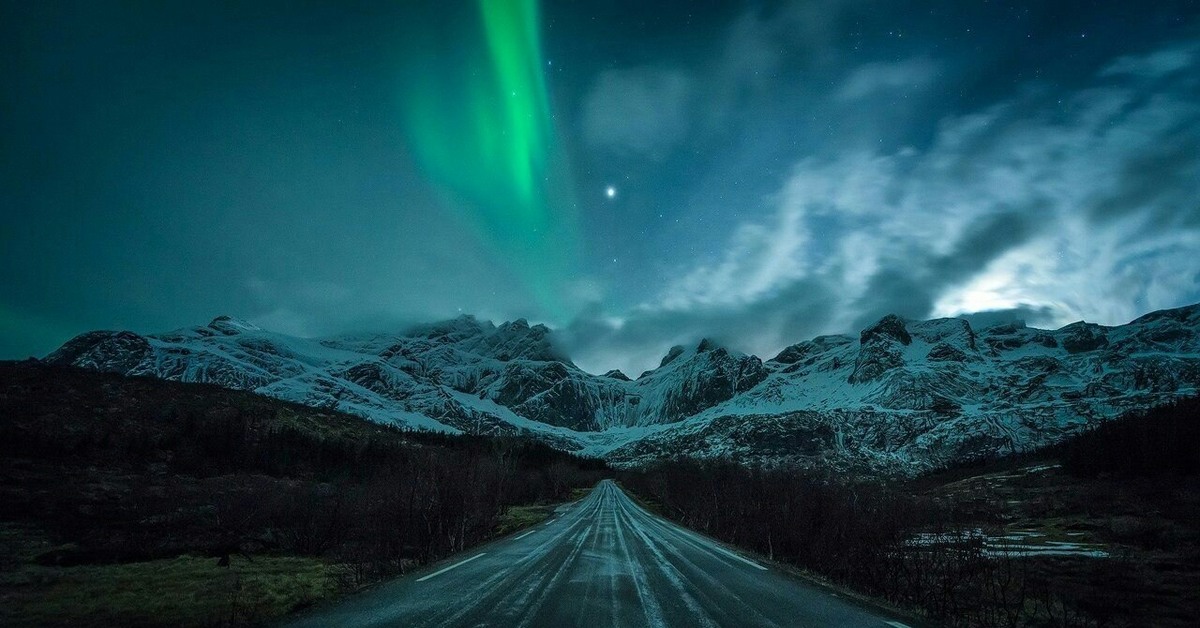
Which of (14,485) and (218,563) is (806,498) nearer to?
(218,563)

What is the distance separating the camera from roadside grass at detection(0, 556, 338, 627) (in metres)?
12.5

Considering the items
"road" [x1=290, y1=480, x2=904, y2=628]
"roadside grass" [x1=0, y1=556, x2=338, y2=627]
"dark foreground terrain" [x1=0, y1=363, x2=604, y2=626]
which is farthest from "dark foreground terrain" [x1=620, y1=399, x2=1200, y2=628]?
"roadside grass" [x1=0, y1=556, x2=338, y2=627]

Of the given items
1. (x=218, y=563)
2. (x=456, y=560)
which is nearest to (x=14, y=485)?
(x=218, y=563)

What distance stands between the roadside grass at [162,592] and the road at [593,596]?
2.60 m

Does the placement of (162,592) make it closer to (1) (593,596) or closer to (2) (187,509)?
(1) (593,596)

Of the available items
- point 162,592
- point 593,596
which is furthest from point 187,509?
point 593,596

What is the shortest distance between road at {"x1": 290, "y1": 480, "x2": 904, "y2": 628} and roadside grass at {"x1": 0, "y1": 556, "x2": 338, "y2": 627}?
2602 millimetres

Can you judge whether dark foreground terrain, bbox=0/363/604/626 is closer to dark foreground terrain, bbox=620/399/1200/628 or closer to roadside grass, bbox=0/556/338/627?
roadside grass, bbox=0/556/338/627

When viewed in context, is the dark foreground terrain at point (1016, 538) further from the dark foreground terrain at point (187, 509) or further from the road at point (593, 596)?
the dark foreground terrain at point (187, 509)

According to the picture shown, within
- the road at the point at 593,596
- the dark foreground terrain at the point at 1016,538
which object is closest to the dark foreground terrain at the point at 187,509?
the road at the point at 593,596

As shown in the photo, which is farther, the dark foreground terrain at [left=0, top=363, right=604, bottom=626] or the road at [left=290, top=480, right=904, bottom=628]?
the dark foreground terrain at [left=0, top=363, right=604, bottom=626]

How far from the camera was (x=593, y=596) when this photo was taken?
1255 centimetres

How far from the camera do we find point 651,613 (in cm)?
1093

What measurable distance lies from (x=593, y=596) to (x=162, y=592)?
1447 centimetres
